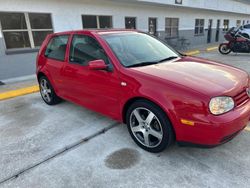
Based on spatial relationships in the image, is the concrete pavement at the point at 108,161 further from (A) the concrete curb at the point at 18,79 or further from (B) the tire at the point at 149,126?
(A) the concrete curb at the point at 18,79

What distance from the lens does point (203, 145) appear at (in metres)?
2.32

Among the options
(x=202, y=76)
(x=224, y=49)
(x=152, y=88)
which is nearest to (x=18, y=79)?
(x=152, y=88)

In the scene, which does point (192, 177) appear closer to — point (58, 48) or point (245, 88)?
point (245, 88)

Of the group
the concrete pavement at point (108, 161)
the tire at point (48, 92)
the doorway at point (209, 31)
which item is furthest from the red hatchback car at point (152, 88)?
the doorway at point (209, 31)

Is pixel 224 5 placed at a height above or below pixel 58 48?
above

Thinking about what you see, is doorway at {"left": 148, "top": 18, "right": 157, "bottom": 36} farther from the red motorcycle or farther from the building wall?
the red motorcycle

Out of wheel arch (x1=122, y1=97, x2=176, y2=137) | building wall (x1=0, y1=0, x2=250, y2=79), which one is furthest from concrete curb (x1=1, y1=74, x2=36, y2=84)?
wheel arch (x1=122, y1=97, x2=176, y2=137)

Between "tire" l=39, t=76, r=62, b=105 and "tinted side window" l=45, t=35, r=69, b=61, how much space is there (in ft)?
1.95

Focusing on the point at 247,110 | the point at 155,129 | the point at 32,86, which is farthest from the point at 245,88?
the point at 32,86

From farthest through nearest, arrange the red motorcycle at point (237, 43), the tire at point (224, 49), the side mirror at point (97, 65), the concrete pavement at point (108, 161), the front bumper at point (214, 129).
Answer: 1. the tire at point (224, 49)
2. the red motorcycle at point (237, 43)
3. the side mirror at point (97, 65)
4. the concrete pavement at point (108, 161)
5. the front bumper at point (214, 129)

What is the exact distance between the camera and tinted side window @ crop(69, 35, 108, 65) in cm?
316

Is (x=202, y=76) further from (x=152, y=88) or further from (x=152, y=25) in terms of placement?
(x=152, y=25)

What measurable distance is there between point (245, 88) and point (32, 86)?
5.98 metres

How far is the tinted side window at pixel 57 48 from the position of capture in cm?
393
